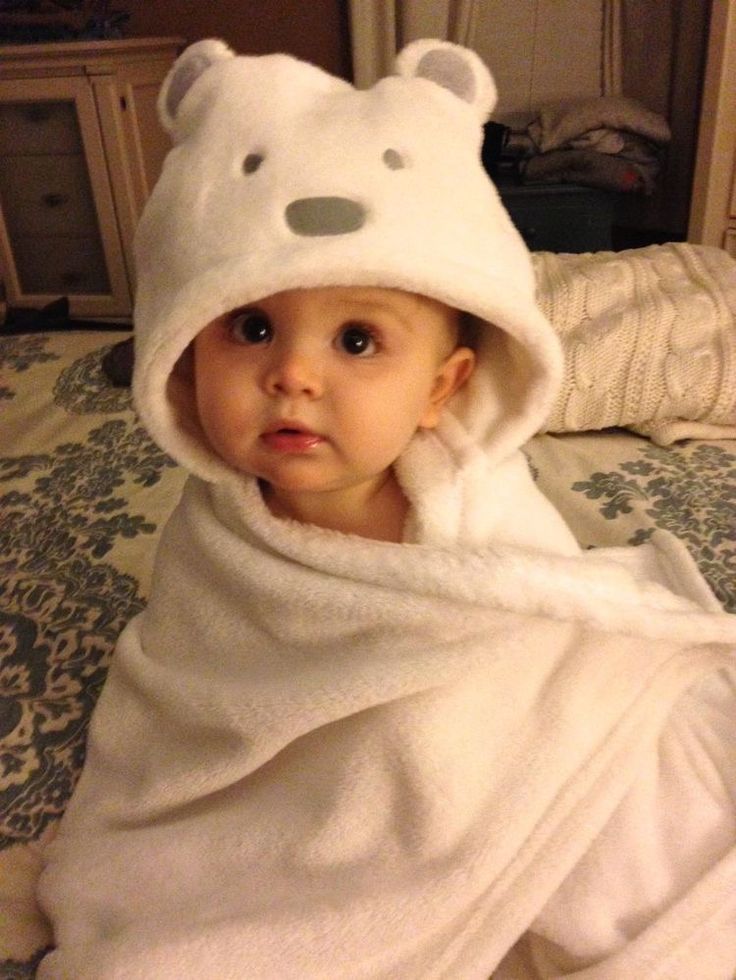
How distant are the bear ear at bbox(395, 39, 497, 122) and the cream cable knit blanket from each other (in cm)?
63

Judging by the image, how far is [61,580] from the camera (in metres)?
1.02

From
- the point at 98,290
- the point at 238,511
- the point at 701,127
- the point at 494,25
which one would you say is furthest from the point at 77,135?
the point at 238,511

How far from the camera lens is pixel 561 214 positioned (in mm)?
2035

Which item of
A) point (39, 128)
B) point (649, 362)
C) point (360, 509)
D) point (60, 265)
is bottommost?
point (60, 265)

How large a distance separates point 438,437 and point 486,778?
0.28m

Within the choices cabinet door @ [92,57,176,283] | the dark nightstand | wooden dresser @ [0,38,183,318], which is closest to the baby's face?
the dark nightstand

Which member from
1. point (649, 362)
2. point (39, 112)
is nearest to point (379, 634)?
point (649, 362)

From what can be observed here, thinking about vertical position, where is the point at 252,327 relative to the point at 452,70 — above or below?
below

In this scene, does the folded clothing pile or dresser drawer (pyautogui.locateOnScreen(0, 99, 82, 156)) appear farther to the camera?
dresser drawer (pyautogui.locateOnScreen(0, 99, 82, 156))

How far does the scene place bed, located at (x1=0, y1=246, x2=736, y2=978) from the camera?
82cm

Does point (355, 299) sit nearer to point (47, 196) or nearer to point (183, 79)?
point (183, 79)

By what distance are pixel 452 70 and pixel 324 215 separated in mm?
227

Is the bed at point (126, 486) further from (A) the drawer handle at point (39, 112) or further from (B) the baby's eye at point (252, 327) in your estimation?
(A) the drawer handle at point (39, 112)

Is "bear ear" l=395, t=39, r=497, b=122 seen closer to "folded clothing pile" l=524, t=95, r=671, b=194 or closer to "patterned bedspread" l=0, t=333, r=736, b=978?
"patterned bedspread" l=0, t=333, r=736, b=978
